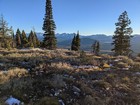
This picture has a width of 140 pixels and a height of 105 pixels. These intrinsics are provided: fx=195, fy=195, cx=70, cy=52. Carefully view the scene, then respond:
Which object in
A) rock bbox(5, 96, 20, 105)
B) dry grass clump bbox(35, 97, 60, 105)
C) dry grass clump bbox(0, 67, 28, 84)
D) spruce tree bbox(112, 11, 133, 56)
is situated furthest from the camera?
spruce tree bbox(112, 11, 133, 56)

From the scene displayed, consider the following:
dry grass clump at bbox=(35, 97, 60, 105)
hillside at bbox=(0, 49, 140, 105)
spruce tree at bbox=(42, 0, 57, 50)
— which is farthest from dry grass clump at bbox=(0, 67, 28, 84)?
spruce tree at bbox=(42, 0, 57, 50)

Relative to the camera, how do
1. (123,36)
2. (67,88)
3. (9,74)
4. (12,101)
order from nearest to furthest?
(12,101) → (67,88) → (9,74) → (123,36)

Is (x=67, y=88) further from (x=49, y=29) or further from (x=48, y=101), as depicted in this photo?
(x=49, y=29)

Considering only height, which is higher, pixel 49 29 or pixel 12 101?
pixel 49 29

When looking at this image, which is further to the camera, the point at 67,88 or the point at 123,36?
the point at 123,36

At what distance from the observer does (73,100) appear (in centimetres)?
858

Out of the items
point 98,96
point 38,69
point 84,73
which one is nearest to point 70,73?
point 84,73

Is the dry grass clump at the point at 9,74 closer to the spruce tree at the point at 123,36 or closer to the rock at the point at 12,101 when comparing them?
the rock at the point at 12,101

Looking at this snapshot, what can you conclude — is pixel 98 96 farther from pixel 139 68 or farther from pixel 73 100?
pixel 139 68

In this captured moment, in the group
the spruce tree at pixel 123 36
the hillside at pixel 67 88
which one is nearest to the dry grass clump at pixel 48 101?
the hillside at pixel 67 88

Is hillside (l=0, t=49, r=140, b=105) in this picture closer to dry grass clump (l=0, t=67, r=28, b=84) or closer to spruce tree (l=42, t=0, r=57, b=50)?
dry grass clump (l=0, t=67, r=28, b=84)

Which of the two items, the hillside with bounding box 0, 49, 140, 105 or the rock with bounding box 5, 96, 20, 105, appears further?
the hillside with bounding box 0, 49, 140, 105

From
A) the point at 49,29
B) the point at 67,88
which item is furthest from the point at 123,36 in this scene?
the point at 67,88

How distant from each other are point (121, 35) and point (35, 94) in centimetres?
3869
